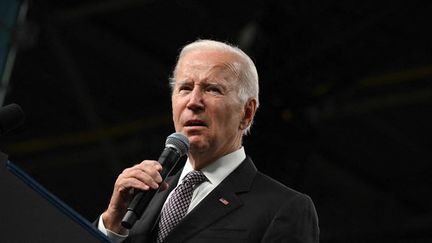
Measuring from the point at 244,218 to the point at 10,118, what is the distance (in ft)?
2.45

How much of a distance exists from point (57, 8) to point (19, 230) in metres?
7.28

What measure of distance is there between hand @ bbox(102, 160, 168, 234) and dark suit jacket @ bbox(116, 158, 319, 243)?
9cm

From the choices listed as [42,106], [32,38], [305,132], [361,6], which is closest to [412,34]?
[361,6]

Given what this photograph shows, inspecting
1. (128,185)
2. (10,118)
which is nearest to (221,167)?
(128,185)

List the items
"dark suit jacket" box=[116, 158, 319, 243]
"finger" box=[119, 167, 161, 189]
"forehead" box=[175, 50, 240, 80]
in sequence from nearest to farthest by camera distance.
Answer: "finger" box=[119, 167, 161, 189]
"dark suit jacket" box=[116, 158, 319, 243]
"forehead" box=[175, 50, 240, 80]

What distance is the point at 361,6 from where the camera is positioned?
7.54 meters

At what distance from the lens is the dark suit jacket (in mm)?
2654

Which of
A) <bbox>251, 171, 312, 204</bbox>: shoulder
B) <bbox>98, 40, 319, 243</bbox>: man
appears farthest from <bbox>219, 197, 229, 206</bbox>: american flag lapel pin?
<bbox>251, 171, 312, 204</bbox>: shoulder

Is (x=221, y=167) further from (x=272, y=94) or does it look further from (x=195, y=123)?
(x=272, y=94)

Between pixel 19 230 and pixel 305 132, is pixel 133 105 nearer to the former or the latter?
pixel 305 132

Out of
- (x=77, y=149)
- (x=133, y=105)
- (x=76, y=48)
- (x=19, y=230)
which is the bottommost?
(x=77, y=149)

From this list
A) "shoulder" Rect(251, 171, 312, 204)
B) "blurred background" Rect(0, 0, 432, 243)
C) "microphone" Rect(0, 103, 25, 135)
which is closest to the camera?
"microphone" Rect(0, 103, 25, 135)

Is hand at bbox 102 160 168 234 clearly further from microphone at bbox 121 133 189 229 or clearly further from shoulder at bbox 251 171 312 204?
shoulder at bbox 251 171 312 204

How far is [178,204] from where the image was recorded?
2863mm
